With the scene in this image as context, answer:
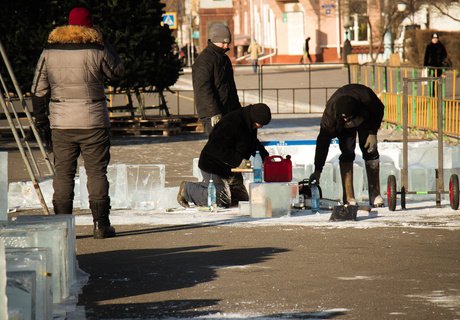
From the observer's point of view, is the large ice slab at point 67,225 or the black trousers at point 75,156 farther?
the black trousers at point 75,156

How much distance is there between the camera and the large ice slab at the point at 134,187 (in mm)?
14430

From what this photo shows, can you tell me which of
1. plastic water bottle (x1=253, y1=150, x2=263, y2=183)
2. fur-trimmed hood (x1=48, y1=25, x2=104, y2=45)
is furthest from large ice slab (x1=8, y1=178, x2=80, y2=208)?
fur-trimmed hood (x1=48, y1=25, x2=104, y2=45)

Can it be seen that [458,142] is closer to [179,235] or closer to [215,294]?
[179,235]

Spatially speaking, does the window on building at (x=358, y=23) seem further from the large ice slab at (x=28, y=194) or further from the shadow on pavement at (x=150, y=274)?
the shadow on pavement at (x=150, y=274)

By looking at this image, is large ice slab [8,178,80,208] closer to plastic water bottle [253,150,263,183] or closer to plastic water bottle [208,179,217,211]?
plastic water bottle [208,179,217,211]

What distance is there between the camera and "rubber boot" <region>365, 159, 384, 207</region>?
555 inches

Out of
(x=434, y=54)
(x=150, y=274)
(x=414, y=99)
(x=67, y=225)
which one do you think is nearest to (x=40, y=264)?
(x=67, y=225)

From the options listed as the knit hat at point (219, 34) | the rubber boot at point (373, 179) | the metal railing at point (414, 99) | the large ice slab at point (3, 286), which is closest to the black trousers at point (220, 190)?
the rubber boot at point (373, 179)

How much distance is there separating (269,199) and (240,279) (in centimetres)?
388

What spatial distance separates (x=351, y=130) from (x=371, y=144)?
0.29 meters

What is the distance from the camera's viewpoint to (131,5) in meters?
25.7

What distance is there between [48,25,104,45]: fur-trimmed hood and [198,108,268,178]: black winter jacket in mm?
2356

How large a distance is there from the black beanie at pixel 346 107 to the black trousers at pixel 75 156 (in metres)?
2.68

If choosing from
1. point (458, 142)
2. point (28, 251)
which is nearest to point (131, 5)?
point (458, 142)
